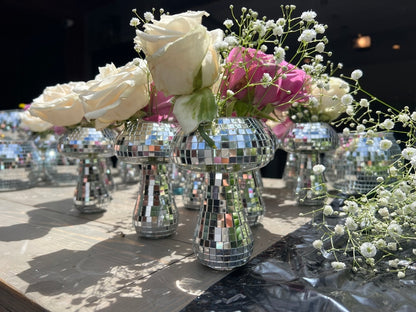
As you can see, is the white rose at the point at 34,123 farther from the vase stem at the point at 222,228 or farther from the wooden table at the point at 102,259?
the vase stem at the point at 222,228

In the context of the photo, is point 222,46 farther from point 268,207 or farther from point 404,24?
point 404,24

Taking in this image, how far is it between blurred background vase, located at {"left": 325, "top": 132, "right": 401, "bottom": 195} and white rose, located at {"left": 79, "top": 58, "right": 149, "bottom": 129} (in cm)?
46

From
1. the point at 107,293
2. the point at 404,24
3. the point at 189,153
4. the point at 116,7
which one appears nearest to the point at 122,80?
the point at 189,153

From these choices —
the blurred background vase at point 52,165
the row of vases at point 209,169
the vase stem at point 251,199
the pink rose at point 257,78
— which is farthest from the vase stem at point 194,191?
the blurred background vase at point 52,165

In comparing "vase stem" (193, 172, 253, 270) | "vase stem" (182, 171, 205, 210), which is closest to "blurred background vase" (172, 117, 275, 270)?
"vase stem" (193, 172, 253, 270)

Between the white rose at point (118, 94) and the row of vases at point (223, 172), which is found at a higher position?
the white rose at point (118, 94)

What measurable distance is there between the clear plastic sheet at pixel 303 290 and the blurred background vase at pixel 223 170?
0.11 ft

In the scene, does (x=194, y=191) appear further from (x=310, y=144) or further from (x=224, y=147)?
(x=224, y=147)

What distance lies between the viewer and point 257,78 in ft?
1.57

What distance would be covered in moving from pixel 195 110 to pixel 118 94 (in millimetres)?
159

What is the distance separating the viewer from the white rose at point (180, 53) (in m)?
0.36

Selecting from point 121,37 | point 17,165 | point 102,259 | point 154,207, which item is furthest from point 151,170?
point 121,37

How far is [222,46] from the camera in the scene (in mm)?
377

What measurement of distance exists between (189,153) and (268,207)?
42 centimetres
